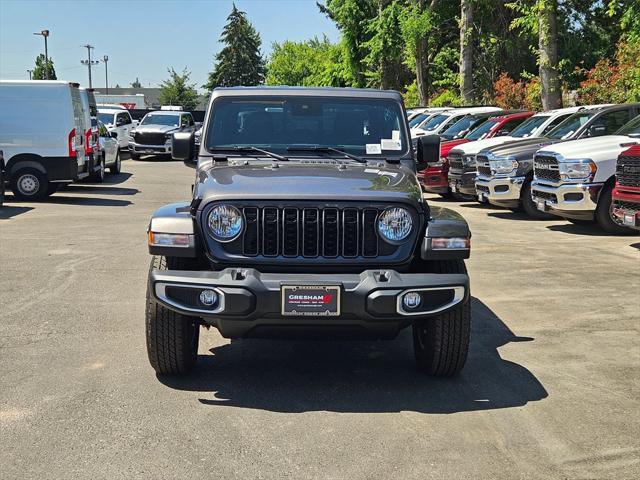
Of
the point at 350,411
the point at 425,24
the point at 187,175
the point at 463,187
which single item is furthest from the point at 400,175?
the point at 425,24

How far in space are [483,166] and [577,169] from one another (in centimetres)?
314

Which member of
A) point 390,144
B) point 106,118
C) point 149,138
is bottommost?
point 149,138

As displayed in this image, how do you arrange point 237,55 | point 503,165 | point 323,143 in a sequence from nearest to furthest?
1. point 323,143
2. point 503,165
3. point 237,55

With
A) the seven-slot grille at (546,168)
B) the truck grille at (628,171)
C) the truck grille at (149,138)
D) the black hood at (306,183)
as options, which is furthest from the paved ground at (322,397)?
the truck grille at (149,138)

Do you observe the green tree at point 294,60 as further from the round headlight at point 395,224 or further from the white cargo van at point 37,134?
the round headlight at point 395,224

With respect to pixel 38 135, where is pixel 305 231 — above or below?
below

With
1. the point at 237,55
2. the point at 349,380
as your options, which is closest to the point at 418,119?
the point at 349,380

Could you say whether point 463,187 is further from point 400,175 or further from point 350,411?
point 350,411

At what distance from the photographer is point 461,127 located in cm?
2134

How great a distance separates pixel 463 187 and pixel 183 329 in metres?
12.8

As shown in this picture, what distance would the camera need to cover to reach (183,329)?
566 cm

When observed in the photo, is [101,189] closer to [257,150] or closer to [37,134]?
[37,134]

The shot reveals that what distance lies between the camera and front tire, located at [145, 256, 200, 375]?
558 cm

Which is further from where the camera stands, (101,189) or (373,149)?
(101,189)
